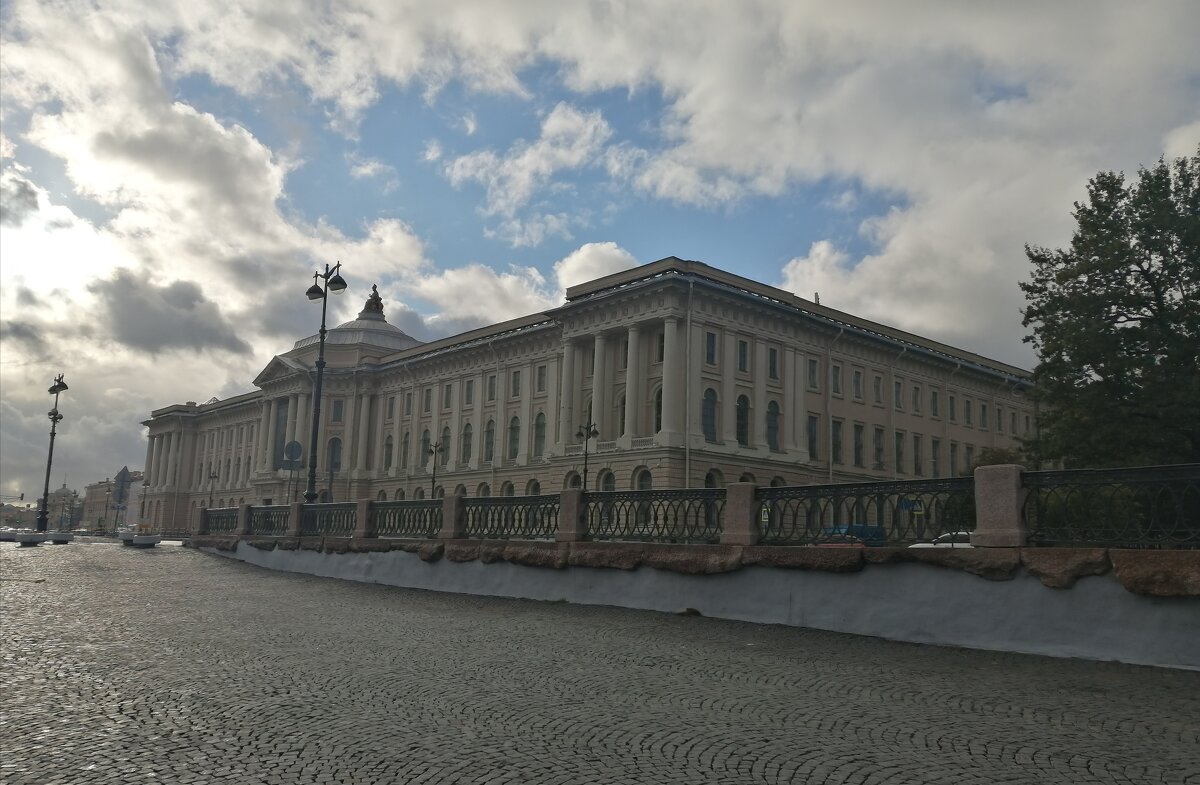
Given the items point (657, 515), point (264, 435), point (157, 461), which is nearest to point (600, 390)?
point (657, 515)

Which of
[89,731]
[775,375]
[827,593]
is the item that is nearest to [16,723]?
[89,731]

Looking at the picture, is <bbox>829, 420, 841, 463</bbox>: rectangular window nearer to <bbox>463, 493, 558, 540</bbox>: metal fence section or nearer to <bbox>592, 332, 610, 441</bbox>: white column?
<bbox>592, 332, 610, 441</bbox>: white column

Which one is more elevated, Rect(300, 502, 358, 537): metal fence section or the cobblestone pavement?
Rect(300, 502, 358, 537): metal fence section

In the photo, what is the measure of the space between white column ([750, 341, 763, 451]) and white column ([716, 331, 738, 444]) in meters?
1.32

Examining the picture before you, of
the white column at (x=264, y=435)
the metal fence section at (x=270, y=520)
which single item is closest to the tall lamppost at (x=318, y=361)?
the metal fence section at (x=270, y=520)

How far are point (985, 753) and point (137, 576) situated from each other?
18.8 metres

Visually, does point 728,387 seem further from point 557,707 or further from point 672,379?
point 557,707

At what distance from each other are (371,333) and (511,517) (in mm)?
77456

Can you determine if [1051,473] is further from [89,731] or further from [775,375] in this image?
[775,375]

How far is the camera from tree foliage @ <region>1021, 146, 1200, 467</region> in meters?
25.5

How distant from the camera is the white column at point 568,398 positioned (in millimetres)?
56375

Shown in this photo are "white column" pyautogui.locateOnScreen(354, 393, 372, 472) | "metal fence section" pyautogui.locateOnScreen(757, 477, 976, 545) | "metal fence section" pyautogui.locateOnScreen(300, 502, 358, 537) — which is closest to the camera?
"metal fence section" pyautogui.locateOnScreen(757, 477, 976, 545)

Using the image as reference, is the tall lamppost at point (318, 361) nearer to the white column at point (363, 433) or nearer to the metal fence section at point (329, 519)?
the metal fence section at point (329, 519)

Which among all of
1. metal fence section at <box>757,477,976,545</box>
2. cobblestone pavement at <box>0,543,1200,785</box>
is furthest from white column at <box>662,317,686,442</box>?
cobblestone pavement at <box>0,543,1200,785</box>
